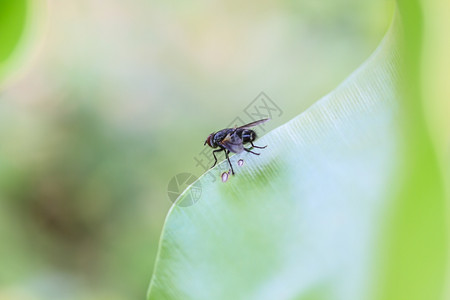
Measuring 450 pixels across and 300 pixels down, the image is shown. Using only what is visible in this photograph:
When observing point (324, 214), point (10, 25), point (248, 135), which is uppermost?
point (10, 25)

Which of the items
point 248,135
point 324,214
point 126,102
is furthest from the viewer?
point 126,102

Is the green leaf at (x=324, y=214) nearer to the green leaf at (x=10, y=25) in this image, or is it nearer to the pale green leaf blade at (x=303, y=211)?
the pale green leaf blade at (x=303, y=211)

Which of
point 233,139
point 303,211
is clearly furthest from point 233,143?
point 303,211

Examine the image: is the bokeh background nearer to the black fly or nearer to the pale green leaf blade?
the black fly

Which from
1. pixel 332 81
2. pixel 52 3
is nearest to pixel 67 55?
pixel 52 3

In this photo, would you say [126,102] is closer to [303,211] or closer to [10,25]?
[10,25]

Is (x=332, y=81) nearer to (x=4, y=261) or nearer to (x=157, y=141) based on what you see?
(x=157, y=141)

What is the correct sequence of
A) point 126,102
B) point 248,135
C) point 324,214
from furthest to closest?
point 126,102 < point 248,135 < point 324,214

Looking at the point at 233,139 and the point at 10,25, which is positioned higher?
the point at 10,25

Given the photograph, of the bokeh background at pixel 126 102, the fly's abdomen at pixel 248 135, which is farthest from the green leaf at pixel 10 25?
the fly's abdomen at pixel 248 135
